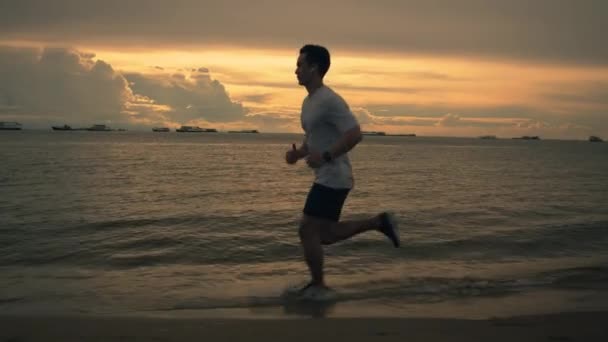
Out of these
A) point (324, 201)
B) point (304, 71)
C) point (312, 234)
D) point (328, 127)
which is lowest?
point (312, 234)

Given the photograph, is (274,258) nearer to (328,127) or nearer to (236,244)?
(236,244)

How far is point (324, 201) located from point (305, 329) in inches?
54.5

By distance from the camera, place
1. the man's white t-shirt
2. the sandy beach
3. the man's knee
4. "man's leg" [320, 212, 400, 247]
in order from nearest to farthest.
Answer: the sandy beach
the man's white t-shirt
the man's knee
"man's leg" [320, 212, 400, 247]

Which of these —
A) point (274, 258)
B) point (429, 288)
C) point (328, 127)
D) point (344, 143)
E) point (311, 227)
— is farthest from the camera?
point (274, 258)

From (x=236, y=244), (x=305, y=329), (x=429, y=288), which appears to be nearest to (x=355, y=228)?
(x=429, y=288)

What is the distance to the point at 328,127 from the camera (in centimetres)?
498

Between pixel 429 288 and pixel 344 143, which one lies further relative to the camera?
pixel 429 288

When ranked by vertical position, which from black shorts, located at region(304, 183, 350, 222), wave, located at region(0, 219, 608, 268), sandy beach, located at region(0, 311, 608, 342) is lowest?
wave, located at region(0, 219, 608, 268)

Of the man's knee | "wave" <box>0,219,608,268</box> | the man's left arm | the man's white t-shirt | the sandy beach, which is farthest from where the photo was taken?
"wave" <box>0,219,608,268</box>

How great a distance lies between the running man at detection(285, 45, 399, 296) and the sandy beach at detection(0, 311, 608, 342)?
43.2 inches

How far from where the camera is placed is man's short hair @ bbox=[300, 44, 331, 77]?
199 inches

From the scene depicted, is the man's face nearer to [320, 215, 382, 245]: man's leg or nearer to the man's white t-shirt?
the man's white t-shirt

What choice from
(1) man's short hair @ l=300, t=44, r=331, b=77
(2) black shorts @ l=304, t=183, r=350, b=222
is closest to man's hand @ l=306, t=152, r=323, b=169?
(2) black shorts @ l=304, t=183, r=350, b=222

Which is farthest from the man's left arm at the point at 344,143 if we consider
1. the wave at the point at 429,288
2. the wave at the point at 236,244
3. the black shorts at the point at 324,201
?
the wave at the point at 236,244
